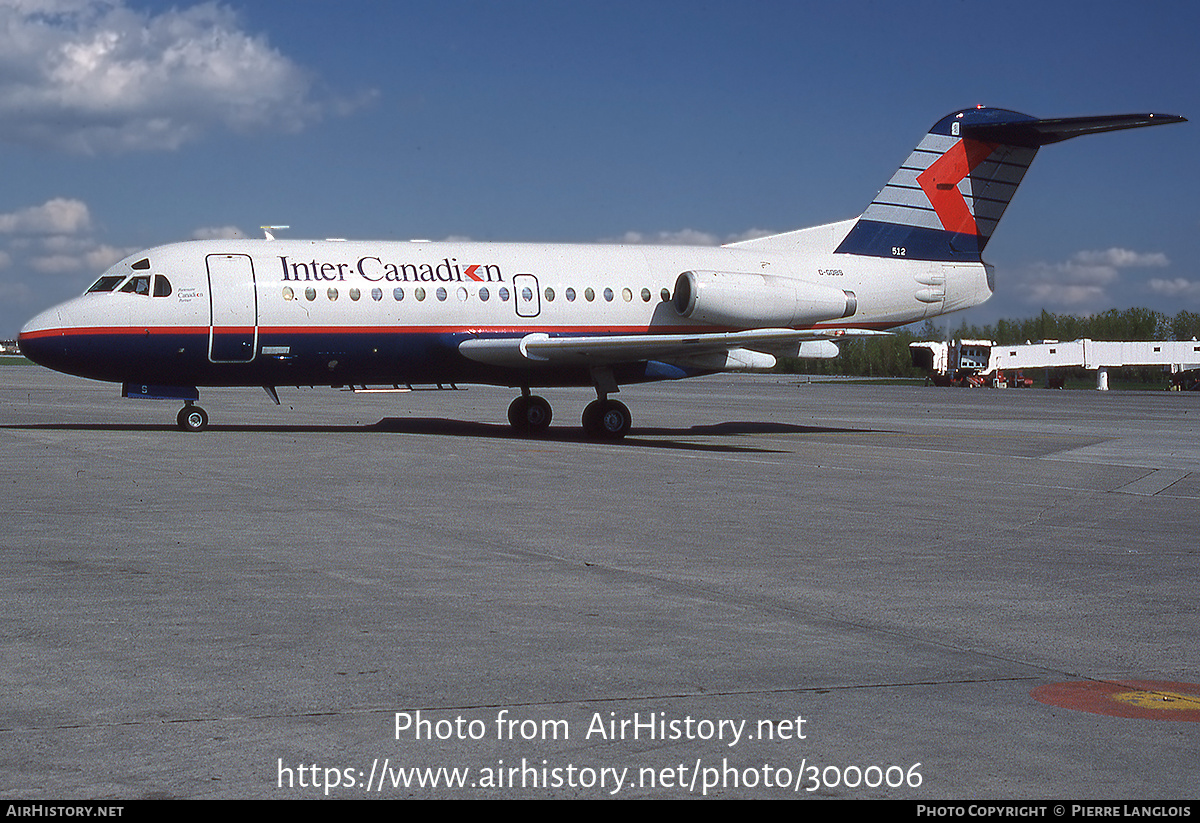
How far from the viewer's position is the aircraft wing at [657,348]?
2258 centimetres

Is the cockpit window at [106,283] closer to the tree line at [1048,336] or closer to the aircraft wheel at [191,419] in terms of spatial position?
the aircraft wheel at [191,419]

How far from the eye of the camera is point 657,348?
23.3 m

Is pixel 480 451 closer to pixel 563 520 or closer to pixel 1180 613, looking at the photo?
pixel 563 520

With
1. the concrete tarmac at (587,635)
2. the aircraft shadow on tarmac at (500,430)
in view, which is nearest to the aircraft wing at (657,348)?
the aircraft shadow on tarmac at (500,430)

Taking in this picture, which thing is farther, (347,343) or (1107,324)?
(1107,324)

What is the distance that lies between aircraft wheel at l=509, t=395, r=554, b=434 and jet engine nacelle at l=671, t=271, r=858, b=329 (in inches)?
→ 143

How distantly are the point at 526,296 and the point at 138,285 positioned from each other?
7.43 m

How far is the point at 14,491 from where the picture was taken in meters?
13.7

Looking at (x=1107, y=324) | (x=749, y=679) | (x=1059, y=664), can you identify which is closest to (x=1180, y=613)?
(x=1059, y=664)

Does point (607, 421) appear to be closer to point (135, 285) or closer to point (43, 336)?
point (135, 285)

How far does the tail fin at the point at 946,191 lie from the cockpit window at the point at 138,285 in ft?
48.6

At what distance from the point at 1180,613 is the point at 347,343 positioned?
17883mm

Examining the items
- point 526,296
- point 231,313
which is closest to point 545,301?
point 526,296

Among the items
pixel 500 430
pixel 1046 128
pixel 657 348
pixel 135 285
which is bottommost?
pixel 500 430
